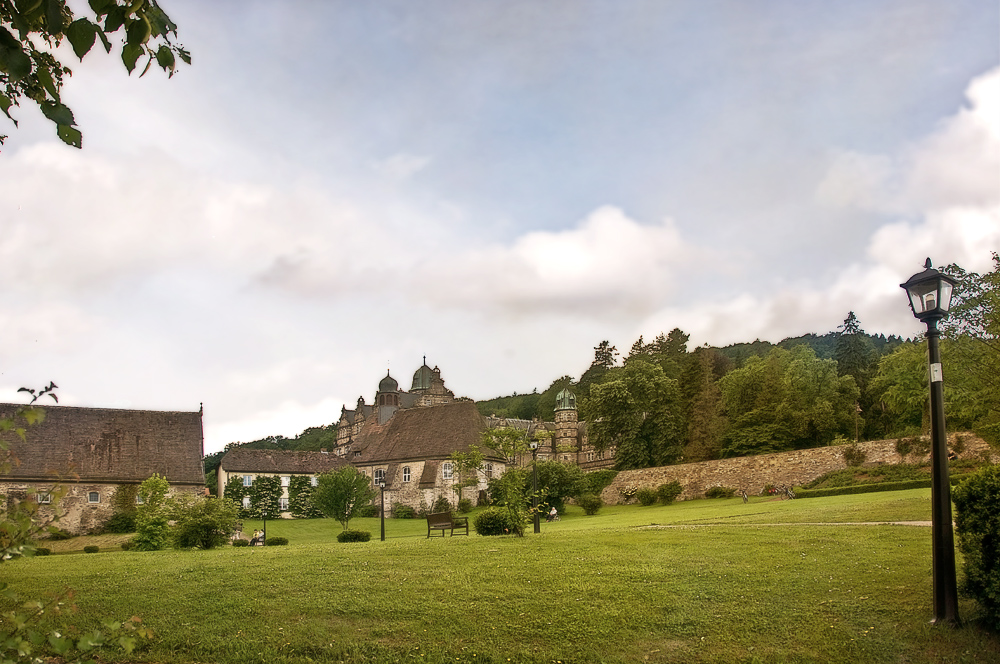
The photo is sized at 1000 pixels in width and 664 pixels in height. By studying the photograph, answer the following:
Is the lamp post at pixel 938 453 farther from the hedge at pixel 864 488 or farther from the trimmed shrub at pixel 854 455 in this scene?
the trimmed shrub at pixel 854 455

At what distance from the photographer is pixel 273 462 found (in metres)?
65.7

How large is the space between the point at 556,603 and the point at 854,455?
1356 inches

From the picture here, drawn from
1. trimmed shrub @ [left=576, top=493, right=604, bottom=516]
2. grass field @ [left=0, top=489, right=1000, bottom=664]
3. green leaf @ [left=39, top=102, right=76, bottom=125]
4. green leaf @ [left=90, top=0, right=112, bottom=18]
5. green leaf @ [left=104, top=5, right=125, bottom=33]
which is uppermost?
green leaf @ [left=90, top=0, right=112, bottom=18]

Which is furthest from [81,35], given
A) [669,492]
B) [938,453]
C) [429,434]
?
[429,434]

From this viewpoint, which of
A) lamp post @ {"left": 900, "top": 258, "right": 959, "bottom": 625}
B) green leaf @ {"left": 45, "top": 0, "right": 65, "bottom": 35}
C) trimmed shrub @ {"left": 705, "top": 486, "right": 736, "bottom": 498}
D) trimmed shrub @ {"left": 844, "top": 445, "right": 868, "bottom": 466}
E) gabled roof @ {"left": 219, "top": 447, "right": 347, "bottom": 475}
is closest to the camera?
green leaf @ {"left": 45, "top": 0, "right": 65, "bottom": 35}

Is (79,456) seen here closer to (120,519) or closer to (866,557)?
(120,519)

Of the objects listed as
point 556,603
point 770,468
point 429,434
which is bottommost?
point 770,468

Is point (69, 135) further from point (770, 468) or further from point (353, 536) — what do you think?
point (770, 468)

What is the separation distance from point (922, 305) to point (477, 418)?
53.3m

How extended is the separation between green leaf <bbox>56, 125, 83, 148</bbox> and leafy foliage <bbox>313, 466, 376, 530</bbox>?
144ft

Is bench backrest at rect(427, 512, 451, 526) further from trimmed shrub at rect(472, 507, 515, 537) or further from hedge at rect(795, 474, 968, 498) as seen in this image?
hedge at rect(795, 474, 968, 498)

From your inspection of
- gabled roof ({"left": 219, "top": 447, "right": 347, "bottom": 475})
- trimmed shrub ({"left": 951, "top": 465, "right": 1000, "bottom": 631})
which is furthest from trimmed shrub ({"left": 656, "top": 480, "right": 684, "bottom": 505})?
trimmed shrub ({"left": 951, "top": 465, "right": 1000, "bottom": 631})

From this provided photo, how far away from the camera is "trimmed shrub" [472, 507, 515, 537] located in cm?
2005

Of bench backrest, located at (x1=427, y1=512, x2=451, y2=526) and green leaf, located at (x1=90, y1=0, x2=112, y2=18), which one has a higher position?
green leaf, located at (x1=90, y1=0, x2=112, y2=18)
